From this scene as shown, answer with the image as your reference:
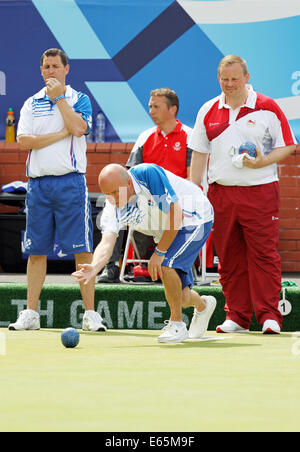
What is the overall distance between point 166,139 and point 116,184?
8.58 feet

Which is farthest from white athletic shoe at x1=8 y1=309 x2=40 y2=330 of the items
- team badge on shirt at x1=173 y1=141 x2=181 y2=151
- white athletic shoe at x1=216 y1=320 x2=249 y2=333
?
team badge on shirt at x1=173 y1=141 x2=181 y2=151

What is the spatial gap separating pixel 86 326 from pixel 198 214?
3.76ft

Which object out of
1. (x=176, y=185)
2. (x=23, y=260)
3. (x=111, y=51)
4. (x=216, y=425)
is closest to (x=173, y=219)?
(x=176, y=185)

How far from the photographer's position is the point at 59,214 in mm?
5957

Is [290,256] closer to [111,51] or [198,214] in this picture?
[111,51]

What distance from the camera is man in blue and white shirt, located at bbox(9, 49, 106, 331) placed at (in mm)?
A: 5938

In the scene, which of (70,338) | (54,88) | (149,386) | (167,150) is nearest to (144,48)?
(167,150)

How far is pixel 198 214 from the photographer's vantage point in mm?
5355

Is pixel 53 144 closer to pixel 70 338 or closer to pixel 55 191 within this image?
pixel 55 191

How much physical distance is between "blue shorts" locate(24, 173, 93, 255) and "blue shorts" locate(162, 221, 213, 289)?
86 cm

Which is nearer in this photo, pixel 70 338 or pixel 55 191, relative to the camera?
pixel 70 338

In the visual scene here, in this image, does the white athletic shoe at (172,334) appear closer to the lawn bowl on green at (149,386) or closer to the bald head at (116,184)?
the lawn bowl on green at (149,386)

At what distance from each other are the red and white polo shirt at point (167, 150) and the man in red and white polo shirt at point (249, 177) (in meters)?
1.12

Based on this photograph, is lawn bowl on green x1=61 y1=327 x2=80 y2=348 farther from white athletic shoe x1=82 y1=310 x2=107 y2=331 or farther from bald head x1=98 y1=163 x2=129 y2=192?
white athletic shoe x1=82 y1=310 x2=107 y2=331
